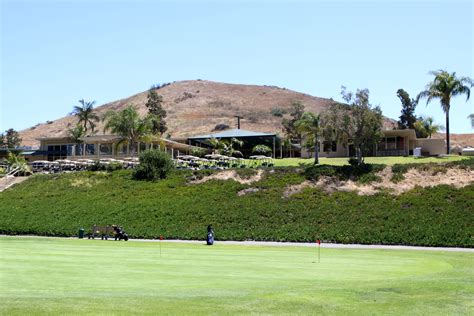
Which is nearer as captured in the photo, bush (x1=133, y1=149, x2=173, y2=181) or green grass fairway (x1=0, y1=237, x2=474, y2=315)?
green grass fairway (x1=0, y1=237, x2=474, y2=315)

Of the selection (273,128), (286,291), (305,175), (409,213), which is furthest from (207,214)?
(273,128)

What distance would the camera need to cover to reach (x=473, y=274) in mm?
21797

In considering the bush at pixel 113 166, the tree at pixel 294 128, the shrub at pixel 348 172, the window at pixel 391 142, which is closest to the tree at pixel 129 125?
the bush at pixel 113 166

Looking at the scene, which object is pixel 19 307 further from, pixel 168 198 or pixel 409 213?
pixel 168 198

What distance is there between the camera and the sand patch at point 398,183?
51.6m

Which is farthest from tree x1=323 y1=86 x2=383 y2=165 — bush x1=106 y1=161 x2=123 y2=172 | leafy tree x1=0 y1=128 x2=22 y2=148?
leafy tree x1=0 y1=128 x2=22 y2=148

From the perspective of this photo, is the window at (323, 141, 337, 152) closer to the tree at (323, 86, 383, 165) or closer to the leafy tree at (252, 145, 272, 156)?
the leafy tree at (252, 145, 272, 156)

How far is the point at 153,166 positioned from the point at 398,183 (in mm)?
24653

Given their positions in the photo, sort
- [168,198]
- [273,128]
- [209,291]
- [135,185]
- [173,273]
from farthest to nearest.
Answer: [273,128] < [135,185] < [168,198] < [173,273] < [209,291]

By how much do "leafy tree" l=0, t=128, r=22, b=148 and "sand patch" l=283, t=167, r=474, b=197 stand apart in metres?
83.4

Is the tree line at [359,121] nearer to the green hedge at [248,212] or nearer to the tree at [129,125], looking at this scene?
the green hedge at [248,212]

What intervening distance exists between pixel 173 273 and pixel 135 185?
42166 millimetres

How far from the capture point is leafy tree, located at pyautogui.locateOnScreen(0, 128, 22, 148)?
402 feet

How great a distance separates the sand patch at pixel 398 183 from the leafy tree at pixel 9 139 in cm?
8335
